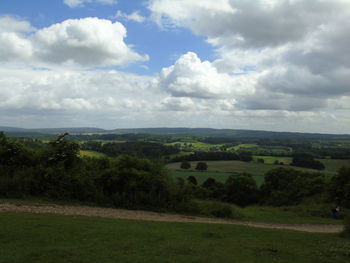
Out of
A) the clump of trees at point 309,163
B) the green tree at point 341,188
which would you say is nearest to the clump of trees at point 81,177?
the green tree at point 341,188

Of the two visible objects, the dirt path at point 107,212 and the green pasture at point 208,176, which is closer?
the dirt path at point 107,212

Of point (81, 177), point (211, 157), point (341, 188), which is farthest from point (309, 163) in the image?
point (81, 177)

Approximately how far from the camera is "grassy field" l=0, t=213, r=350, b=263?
27.2 ft

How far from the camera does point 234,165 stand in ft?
282


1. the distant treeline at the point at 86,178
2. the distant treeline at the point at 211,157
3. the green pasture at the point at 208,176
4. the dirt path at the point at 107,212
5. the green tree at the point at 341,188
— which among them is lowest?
the green pasture at the point at 208,176

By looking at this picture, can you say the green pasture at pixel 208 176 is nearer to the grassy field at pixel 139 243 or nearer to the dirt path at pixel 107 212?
the dirt path at pixel 107 212

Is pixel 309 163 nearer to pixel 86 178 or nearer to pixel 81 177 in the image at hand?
pixel 86 178

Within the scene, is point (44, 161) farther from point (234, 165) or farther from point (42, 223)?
point (234, 165)

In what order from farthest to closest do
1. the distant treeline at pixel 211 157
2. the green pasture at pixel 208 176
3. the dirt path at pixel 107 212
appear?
the distant treeline at pixel 211 157
the green pasture at pixel 208 176
the dirt path at pixel 107 212

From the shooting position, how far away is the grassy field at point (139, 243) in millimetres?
8281

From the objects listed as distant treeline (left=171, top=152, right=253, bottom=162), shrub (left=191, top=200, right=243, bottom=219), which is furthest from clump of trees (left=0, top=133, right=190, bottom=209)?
distant treeline (left=171, top=152, right=253, bottom=162)

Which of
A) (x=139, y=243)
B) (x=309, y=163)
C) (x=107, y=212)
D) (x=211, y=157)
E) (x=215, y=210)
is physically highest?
(x=139, y=243)

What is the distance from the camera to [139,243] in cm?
994

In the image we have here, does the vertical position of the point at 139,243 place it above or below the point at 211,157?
above
